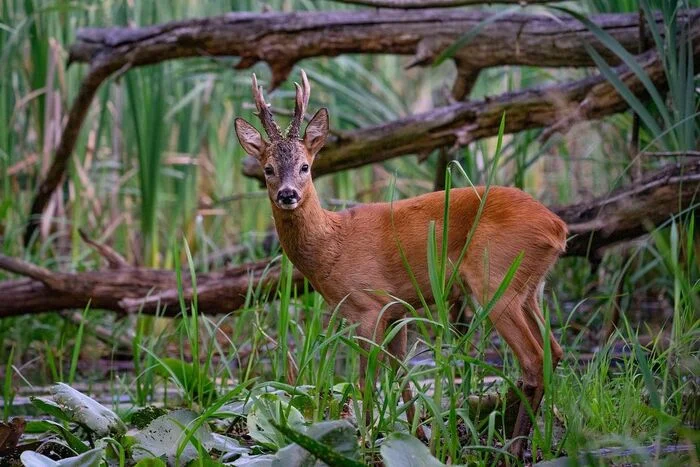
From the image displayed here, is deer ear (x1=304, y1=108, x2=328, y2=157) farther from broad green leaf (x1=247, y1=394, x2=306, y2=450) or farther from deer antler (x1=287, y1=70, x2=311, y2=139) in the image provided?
broad green leaf (x1=247, y1=394, x2=306, y2=450)

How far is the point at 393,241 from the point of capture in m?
4.53

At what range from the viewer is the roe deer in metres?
4.04

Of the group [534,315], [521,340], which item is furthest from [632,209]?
[521,340]

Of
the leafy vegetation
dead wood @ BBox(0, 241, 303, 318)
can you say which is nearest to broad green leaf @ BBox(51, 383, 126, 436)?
the leafy vegetation

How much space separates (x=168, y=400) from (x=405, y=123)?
2114 mm

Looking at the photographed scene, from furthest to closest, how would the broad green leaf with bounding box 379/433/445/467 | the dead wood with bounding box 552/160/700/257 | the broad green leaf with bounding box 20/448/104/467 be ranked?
the dead wood with bounding box 552/160/700/257 < the broad green leaf with bounding box 20/448/104/467 < the broad green leaf with bounding box 379/433/445/467

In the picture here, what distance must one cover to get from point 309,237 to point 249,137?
0.53m

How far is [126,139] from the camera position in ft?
28.3

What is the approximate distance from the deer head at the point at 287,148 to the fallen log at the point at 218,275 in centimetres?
100

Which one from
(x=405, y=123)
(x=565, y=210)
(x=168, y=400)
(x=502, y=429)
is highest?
(x=405, y=123)

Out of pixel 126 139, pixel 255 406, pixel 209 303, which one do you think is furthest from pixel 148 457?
pixel 126 139

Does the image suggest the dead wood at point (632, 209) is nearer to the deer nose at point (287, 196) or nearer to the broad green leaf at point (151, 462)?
the deer nose at point (287, 196)

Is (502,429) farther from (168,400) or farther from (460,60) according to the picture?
(460,60)

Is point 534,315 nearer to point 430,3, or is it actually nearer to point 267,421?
point 267,421
